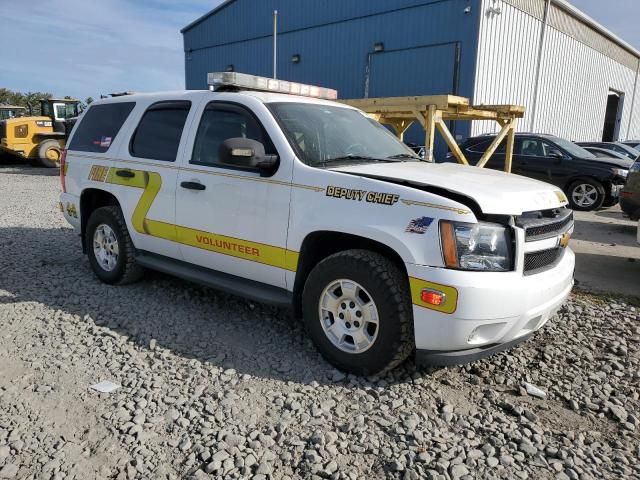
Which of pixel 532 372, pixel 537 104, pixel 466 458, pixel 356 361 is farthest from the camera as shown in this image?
pixel 537 104

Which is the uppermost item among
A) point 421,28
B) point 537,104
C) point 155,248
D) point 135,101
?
point 421,28

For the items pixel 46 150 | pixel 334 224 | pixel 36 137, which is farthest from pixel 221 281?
pixel 36 137

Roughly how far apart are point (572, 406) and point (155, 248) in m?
3.58

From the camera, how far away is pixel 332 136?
3.99m

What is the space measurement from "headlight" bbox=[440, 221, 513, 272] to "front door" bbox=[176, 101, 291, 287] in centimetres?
119

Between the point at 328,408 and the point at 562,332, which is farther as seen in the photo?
the point at 562,332

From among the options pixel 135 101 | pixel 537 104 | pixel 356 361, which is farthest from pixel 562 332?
pixel 537 104

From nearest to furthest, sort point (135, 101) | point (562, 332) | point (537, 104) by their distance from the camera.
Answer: point (562, 332), point (135, 101), point (537, 104)

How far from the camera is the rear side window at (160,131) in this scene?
4.44 metres

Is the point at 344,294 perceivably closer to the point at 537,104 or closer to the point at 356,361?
the point at 356,361

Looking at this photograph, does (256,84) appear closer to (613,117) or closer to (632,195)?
(632,195)

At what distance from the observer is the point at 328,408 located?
307 centimetres

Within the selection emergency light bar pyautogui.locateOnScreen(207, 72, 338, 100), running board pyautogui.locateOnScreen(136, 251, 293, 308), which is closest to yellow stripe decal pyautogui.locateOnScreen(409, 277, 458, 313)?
running board pyautogui.locateOnScreen(136, 251, 293, 308)

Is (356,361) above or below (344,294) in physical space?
below
